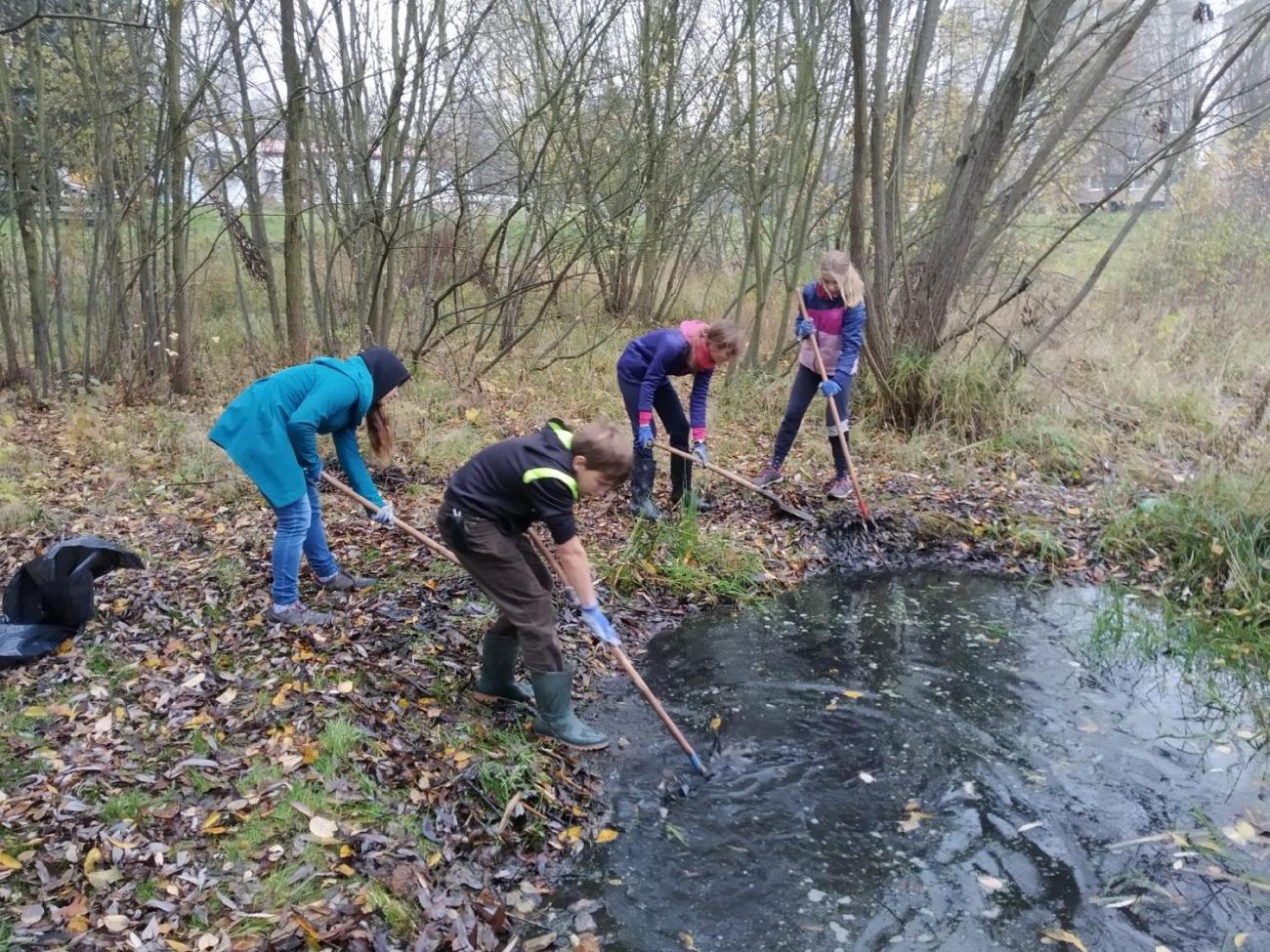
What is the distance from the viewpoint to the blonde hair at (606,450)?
Answer: 316cm

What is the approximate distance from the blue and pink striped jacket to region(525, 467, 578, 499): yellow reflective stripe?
11.4ft

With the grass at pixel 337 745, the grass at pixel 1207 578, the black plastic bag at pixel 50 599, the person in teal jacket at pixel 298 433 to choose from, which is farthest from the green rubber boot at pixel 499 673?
the grass at pixel 1207 578

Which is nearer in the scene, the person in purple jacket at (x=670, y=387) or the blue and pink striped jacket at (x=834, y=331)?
the person in purple jacket at (x=670, y=387)

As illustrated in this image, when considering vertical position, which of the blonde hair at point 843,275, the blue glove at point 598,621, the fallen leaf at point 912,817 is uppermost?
the blonde hair at point 843,275

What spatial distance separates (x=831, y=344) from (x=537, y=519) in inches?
139

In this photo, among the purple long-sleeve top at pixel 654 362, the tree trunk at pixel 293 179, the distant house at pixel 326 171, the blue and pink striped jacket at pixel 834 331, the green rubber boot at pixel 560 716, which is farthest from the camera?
the distant house at pixel 326 171

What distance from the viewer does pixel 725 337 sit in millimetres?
5113

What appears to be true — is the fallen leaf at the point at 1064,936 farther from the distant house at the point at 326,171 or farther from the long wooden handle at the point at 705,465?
the distant house at the point at 326,171

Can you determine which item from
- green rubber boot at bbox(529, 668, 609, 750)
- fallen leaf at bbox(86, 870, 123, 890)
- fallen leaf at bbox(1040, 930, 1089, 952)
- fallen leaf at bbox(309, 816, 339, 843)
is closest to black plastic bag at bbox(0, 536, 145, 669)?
fallen leaf at bbox(86, 870, 123, 890)

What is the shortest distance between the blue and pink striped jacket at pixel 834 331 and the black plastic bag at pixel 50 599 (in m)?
4.58

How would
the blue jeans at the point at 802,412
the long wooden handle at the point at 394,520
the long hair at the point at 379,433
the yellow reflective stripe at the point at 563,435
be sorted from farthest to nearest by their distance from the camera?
the blue jeans at the point at 802,412
the long hair at the point at 379,433
the long wooden handle at the point at 394,520
the yellow reflective stripe at the point at 563,435

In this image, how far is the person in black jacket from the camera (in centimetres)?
323

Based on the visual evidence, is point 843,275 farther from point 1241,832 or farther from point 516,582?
point 1241,832

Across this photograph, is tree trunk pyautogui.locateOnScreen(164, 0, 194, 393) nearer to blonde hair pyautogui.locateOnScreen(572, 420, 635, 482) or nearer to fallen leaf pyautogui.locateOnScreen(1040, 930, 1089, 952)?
blonde hair pyautogui.locateOnScreen(572, 420, 635, 482)
